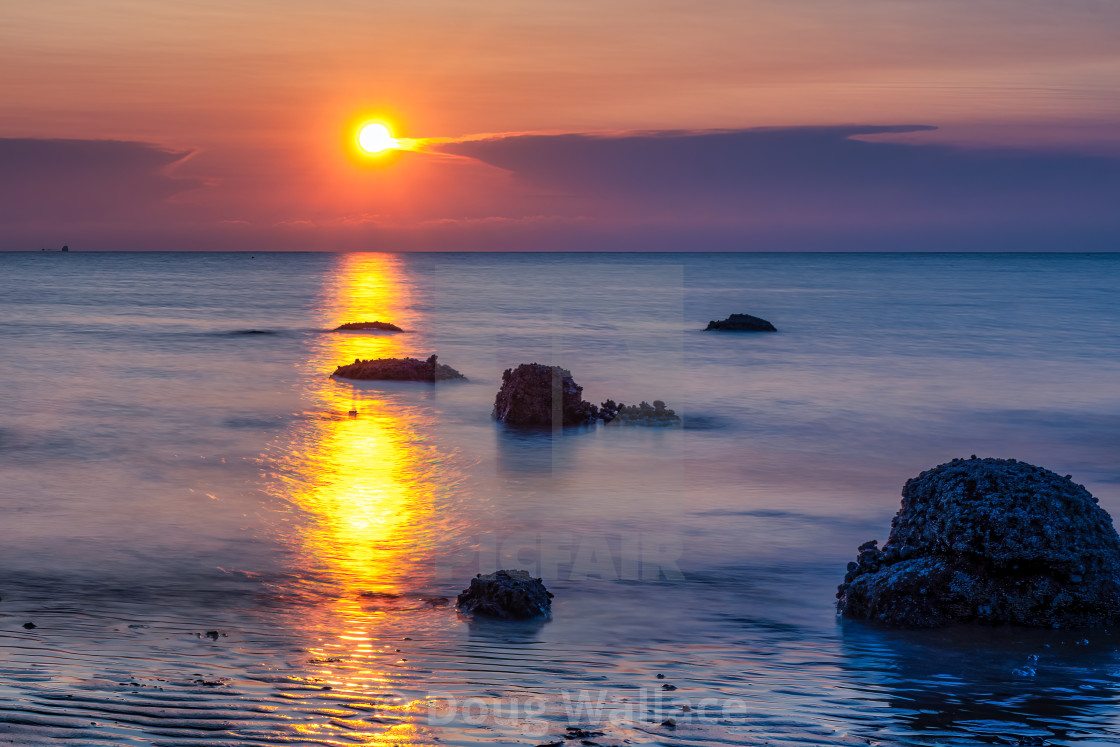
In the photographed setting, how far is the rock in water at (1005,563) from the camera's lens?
25.1 feet

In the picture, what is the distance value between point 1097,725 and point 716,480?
8.79 m

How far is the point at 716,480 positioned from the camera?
14.5 m

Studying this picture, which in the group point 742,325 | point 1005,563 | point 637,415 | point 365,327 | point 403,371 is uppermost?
point 742,325

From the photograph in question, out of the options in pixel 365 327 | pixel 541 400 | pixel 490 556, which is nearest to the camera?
pixel 490 556

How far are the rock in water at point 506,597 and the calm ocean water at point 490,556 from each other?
0.17m

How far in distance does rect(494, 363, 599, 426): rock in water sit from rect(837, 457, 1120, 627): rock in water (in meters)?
10.1

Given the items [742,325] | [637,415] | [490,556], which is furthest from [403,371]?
[742,325]

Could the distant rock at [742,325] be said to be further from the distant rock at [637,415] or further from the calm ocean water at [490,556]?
the distant rock at [637,415]

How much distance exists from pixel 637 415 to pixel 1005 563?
11336 millimetres

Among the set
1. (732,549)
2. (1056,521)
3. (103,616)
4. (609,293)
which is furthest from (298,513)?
(609,293)

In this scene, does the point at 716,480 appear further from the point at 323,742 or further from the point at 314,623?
the point at 323,742

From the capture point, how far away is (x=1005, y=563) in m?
7.83

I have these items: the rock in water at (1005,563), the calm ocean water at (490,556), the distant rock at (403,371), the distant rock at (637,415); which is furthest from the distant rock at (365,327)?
the rock in water at (1005,563)

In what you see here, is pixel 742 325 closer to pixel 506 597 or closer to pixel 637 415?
pixel 637 415
